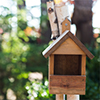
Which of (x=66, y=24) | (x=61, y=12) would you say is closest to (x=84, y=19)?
(x=61, y=12)

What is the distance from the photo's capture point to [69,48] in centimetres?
145

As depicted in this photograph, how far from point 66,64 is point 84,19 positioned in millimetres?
3760

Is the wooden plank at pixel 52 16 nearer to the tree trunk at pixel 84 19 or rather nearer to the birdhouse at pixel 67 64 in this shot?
the birdhouse at pixel 67 64

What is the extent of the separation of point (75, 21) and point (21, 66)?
2.51 meters

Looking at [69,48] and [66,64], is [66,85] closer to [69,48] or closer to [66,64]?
[66,64]

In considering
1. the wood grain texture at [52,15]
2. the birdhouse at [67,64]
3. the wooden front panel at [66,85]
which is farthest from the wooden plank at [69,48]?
the wood grain texture at [52,15]

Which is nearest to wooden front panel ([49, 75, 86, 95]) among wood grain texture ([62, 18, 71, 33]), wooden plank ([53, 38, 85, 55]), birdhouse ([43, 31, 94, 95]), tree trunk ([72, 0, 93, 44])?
birdhouse ([43, 31, 94, 95])

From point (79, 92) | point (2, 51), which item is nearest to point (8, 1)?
point (2, 51)

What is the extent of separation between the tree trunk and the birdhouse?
3.53 meters

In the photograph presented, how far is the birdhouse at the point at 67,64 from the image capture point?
4.70ft

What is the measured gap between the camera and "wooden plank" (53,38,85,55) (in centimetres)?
144

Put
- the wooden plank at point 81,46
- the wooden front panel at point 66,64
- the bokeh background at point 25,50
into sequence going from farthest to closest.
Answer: the bokeh background at point 25,50 < the wooden front panel at point 66,64 < the wooden plank at point 81,46

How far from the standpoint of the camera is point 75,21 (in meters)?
5.05

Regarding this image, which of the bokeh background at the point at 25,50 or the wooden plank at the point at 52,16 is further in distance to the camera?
the bokeh background at the point at 25,50
